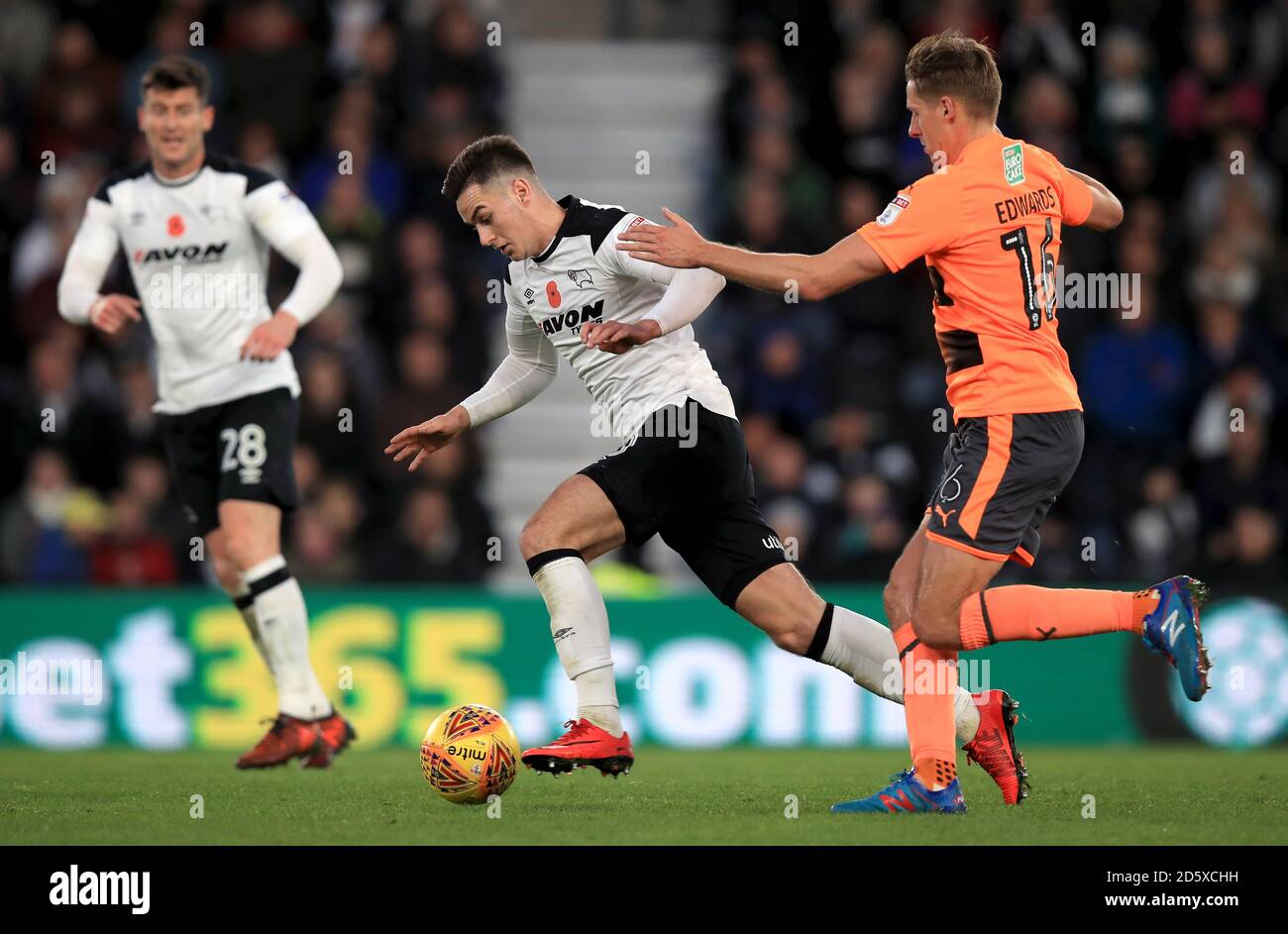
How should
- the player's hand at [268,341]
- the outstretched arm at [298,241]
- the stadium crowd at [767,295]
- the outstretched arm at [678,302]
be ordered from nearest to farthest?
1. the outstretched arm at [678,302]
2. the player's hand at [268,341]
3. the outstretched arm at [298,241]
4. the stadium crowd at [767,295]

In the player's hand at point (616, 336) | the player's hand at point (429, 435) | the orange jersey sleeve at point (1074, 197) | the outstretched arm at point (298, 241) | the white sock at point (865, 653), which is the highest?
the outstretched arm at point (298, 241)

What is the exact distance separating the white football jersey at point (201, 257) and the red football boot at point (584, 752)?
2628 mm

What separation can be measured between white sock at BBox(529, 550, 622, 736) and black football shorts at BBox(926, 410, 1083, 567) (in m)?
1.23

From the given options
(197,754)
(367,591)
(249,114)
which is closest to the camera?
(197,754)

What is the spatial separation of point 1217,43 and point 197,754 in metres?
9.49

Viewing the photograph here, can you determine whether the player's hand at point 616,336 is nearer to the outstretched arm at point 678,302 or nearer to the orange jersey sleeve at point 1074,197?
the outstretched arm at point 678,302

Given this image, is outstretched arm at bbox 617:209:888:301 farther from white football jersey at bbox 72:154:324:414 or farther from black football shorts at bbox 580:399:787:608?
white football jersey at bbox 72:154:324:414

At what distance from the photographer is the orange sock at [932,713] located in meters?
5.98

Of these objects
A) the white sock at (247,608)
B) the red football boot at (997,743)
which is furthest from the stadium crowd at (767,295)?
the red football boot at (997,743)

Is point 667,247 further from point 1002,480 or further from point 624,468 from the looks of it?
→ point 1002,480

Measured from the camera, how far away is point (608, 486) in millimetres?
6520
